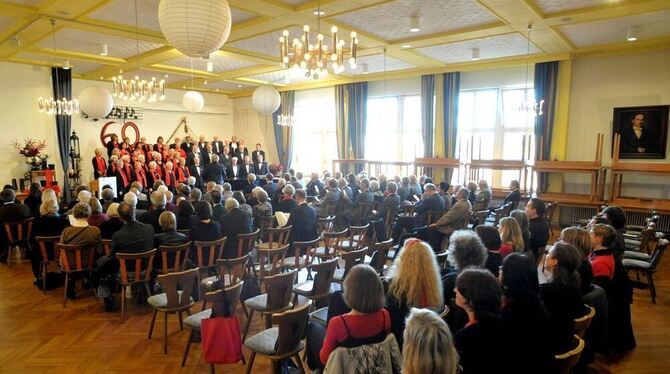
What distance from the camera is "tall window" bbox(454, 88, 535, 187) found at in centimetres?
1048

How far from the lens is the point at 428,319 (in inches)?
60.6

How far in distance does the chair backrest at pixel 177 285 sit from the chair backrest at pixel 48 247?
2.15 metres

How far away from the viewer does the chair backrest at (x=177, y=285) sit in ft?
11.2

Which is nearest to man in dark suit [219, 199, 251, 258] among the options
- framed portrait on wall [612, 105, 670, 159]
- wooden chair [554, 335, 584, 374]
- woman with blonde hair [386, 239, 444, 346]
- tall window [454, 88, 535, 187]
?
woman with blonde hair [386, 239, 444, 346]

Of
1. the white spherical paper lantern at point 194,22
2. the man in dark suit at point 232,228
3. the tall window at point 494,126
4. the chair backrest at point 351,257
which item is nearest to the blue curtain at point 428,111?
the tall window at point 494,126

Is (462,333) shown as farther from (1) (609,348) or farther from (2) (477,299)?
(1) (609,348)

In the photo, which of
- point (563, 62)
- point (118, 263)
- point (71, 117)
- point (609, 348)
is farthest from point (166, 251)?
point (71, 117)

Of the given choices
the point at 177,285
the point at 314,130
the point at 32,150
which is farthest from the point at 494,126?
the point at 32,150

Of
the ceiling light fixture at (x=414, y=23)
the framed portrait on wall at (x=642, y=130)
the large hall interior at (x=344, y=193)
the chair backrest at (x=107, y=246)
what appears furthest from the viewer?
the framed portrait on wall at (x=642, y=130)

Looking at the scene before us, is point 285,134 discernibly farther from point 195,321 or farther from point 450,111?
point 195,321

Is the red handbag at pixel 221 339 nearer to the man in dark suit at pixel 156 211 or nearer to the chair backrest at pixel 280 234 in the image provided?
the chair backrest at pixel 280 234

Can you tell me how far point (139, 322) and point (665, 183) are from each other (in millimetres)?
10197

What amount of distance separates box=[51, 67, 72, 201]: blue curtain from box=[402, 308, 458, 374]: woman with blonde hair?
41.8ft

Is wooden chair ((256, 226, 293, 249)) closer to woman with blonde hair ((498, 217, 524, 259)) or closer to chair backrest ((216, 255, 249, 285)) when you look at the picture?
chair backrest ((216, 255, 249, 285))
